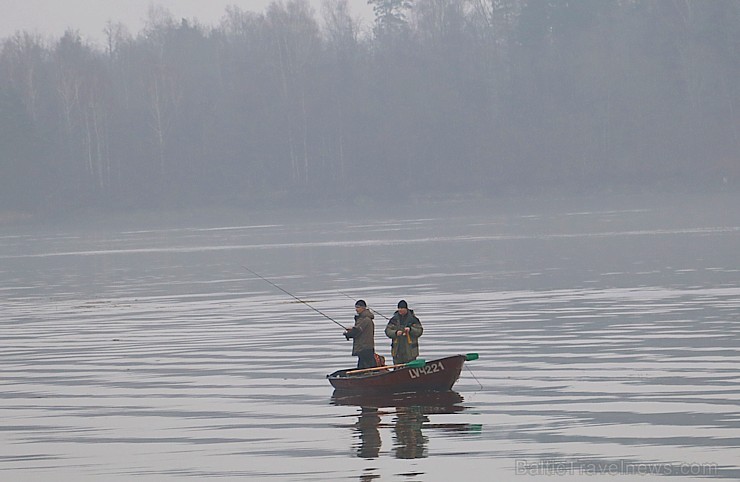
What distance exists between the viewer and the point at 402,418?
18984 mm

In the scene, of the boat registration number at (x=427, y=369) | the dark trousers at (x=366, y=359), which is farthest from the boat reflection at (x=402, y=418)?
the dark trousers at (x=366, y=359)

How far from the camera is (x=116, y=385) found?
2300 centimetres

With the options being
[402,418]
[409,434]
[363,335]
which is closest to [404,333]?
[363,335]

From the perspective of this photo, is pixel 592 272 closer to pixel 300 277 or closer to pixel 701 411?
pixel 300 277

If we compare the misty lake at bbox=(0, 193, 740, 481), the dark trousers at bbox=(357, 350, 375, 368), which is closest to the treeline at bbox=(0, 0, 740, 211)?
the misty lake at bbox=(0, 193, 740, 481)

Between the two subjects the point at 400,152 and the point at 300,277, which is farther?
the point at 400,152

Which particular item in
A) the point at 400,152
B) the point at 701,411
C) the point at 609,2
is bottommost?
the point at 701,411

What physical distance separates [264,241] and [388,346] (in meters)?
41.6

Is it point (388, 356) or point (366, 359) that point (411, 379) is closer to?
point (366, 359)

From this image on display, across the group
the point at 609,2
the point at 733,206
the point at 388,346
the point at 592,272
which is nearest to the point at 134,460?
the point at 388,346

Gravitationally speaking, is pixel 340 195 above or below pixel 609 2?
below

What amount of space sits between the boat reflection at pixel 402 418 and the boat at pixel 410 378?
13 cm

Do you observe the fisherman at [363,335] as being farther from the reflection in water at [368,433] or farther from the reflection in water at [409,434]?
the reflection in water at [409,434]

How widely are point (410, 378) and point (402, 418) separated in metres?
1.44
